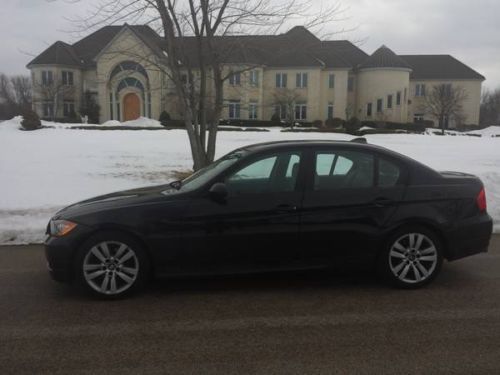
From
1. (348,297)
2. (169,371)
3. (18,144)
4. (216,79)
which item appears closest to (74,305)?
(169,371)

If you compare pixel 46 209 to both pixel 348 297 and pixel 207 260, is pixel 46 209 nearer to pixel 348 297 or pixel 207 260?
pixel 207 260

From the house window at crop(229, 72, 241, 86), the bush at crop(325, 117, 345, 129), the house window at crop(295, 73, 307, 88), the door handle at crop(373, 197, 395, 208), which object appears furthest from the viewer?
the house window at crop(295, 73, 307, 88)

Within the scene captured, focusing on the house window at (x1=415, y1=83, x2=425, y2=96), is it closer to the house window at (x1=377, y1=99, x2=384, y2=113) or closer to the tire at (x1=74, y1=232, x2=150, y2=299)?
the house window at (x1=377, y1=99, x2=384, y2=113)

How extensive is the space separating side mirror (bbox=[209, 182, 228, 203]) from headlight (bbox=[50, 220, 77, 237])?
4.58 feet

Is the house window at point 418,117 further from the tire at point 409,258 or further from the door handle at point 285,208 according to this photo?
the door handle at point 285,208

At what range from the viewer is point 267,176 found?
17.2 feet

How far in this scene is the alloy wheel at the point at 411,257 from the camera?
204 inches

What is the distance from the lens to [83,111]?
47.3 metres

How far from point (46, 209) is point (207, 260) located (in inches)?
204

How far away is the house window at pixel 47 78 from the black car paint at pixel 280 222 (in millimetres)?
49812

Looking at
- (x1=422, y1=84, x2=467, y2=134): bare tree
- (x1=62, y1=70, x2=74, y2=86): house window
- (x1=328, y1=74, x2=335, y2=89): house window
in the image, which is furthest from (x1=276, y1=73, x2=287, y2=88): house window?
(x1=62, y1=70, x2=74, y2=86): house window

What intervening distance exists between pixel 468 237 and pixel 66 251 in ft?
13.9

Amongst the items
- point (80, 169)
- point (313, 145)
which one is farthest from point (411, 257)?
point (80, 169)

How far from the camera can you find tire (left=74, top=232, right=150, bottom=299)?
15.8 feet
